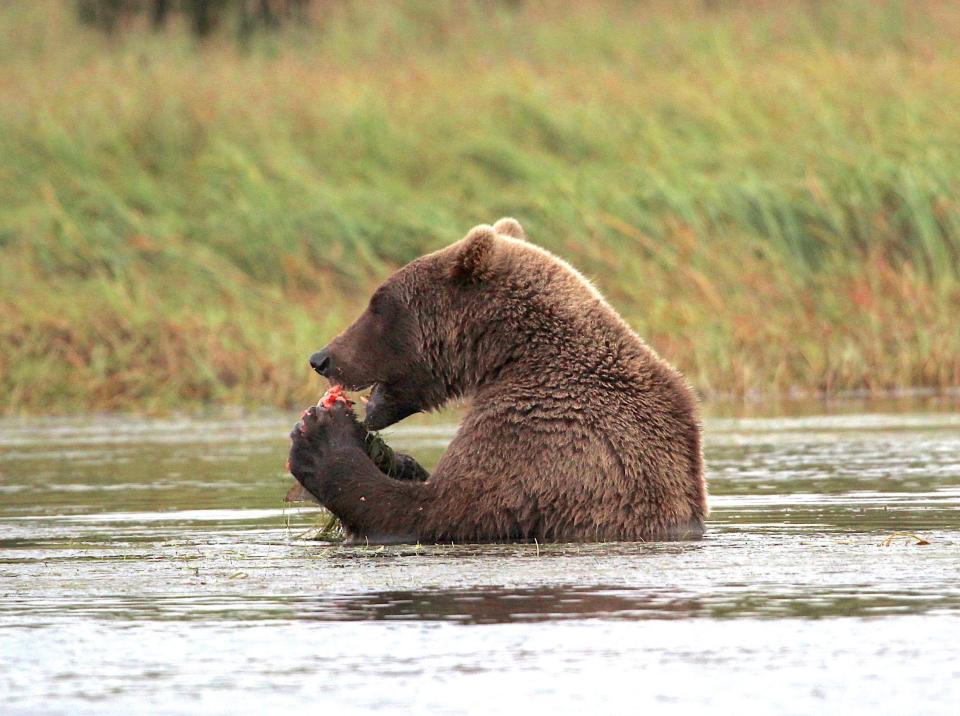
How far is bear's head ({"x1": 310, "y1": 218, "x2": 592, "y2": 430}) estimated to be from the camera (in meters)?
6.48

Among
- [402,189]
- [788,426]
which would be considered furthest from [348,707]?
[402,189]

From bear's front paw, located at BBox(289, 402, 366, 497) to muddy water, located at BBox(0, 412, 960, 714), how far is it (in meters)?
0.24

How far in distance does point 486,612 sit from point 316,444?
65.7 inches

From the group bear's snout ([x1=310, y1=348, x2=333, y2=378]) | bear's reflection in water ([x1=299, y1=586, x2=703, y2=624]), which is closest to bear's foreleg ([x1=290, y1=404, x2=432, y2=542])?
bear's snout ([x1=310, y1=348, x2=333, y2=378])

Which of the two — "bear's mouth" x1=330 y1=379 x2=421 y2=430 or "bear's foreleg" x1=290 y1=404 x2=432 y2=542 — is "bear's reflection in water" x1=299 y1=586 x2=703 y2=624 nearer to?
"bear's foreleg" x1=290 y1=404 x2=432 y2=542

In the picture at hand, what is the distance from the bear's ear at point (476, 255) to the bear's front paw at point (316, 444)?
26.2 inches

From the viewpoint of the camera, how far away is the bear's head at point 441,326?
21.2 ft

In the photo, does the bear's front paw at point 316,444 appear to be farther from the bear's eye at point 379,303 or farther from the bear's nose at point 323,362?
the bear's eye at point 379,303

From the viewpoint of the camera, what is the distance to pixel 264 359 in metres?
12.8

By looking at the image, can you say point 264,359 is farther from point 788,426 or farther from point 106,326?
point 788,426

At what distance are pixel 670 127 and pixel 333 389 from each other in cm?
998

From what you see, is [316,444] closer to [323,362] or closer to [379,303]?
[323,362]

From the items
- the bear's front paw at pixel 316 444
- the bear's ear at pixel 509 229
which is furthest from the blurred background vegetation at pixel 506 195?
the bear's front paw at pixel 316 444

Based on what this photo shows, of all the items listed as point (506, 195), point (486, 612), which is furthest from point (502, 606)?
point (506, 195)
